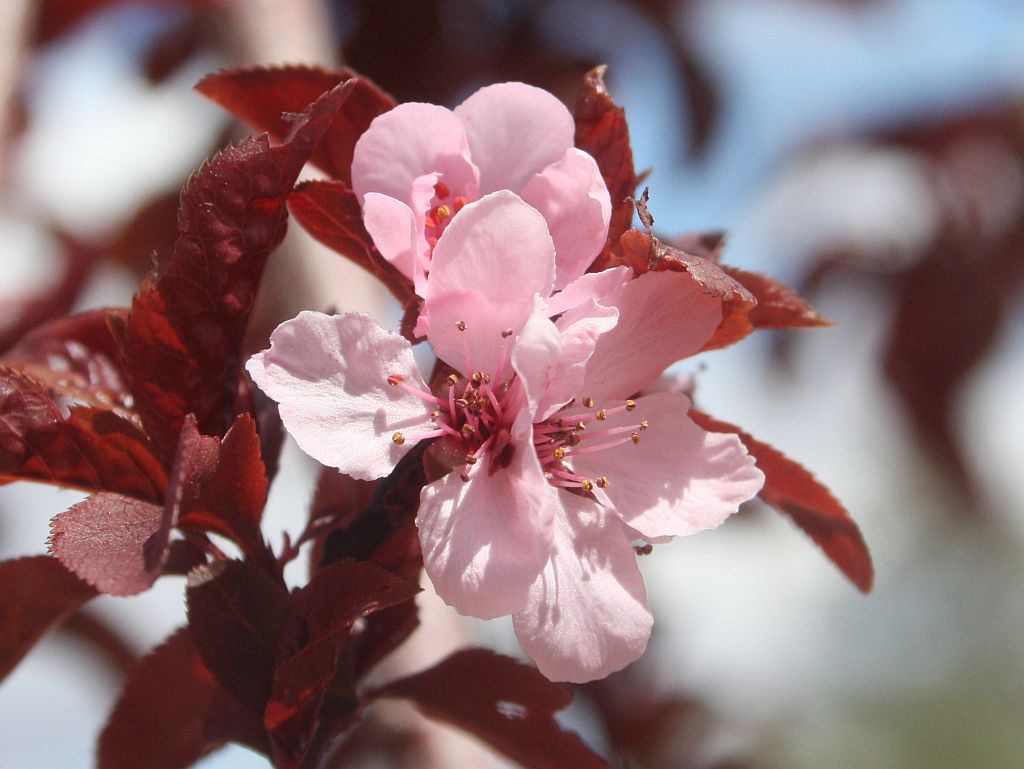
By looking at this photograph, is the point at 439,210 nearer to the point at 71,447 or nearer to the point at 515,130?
the point at 515,130

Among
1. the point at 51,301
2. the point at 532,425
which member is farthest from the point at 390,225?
the point at 51,301

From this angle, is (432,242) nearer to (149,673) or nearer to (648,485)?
(648,485)

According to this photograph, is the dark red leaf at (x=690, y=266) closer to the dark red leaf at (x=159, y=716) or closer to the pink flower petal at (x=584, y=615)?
the pink flower petal at (x=584, y=615)

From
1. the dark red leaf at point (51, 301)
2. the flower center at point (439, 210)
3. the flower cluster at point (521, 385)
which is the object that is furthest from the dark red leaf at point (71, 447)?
the dark red leaf at point (51, 301)

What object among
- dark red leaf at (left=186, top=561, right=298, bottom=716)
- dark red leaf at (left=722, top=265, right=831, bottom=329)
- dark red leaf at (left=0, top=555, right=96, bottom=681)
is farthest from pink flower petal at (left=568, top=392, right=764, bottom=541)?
dark red leaf at (left=0, top=555, right=96, bottom=681)

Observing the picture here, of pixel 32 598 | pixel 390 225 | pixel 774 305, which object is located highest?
pixel 390 225

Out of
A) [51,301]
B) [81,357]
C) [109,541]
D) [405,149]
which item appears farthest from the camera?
[51,301]
